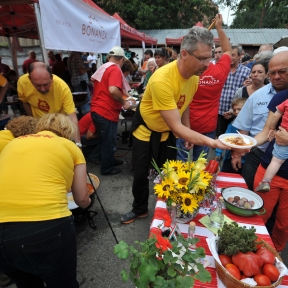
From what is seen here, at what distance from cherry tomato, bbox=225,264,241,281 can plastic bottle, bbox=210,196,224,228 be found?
41 centimetres

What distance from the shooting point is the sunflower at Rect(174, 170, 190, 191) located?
1.29 metres

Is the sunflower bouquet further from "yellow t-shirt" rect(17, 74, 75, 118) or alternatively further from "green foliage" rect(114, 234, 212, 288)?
"yellow t-shirt" rect(17, 74, 75, 118)

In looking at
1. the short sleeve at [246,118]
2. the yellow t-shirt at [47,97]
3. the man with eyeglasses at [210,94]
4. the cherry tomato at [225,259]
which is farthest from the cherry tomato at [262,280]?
the yellow t-shirt at [47,97]

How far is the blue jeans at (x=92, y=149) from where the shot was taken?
4.02m

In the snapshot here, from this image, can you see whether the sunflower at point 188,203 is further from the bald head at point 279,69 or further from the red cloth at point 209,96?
the red cloth at point 209,96

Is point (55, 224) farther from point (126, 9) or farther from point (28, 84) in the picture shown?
point (126, 9)

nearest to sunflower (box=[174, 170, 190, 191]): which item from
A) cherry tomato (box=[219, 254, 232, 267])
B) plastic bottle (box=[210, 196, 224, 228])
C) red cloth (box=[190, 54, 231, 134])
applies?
plastic bottle (box=[210, 196, 224, 228])

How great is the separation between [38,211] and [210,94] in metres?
2.48

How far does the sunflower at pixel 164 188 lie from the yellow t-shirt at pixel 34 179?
2.02 feet

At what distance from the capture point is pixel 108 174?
390 cm

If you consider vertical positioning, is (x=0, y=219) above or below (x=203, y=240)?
above

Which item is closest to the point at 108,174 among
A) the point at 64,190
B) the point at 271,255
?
the point at 64,190

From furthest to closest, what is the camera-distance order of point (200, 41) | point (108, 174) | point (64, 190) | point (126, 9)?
point (126, 9) → point (108, 174) → point (200, 41) → point (64, 190)

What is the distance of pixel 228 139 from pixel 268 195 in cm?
61
